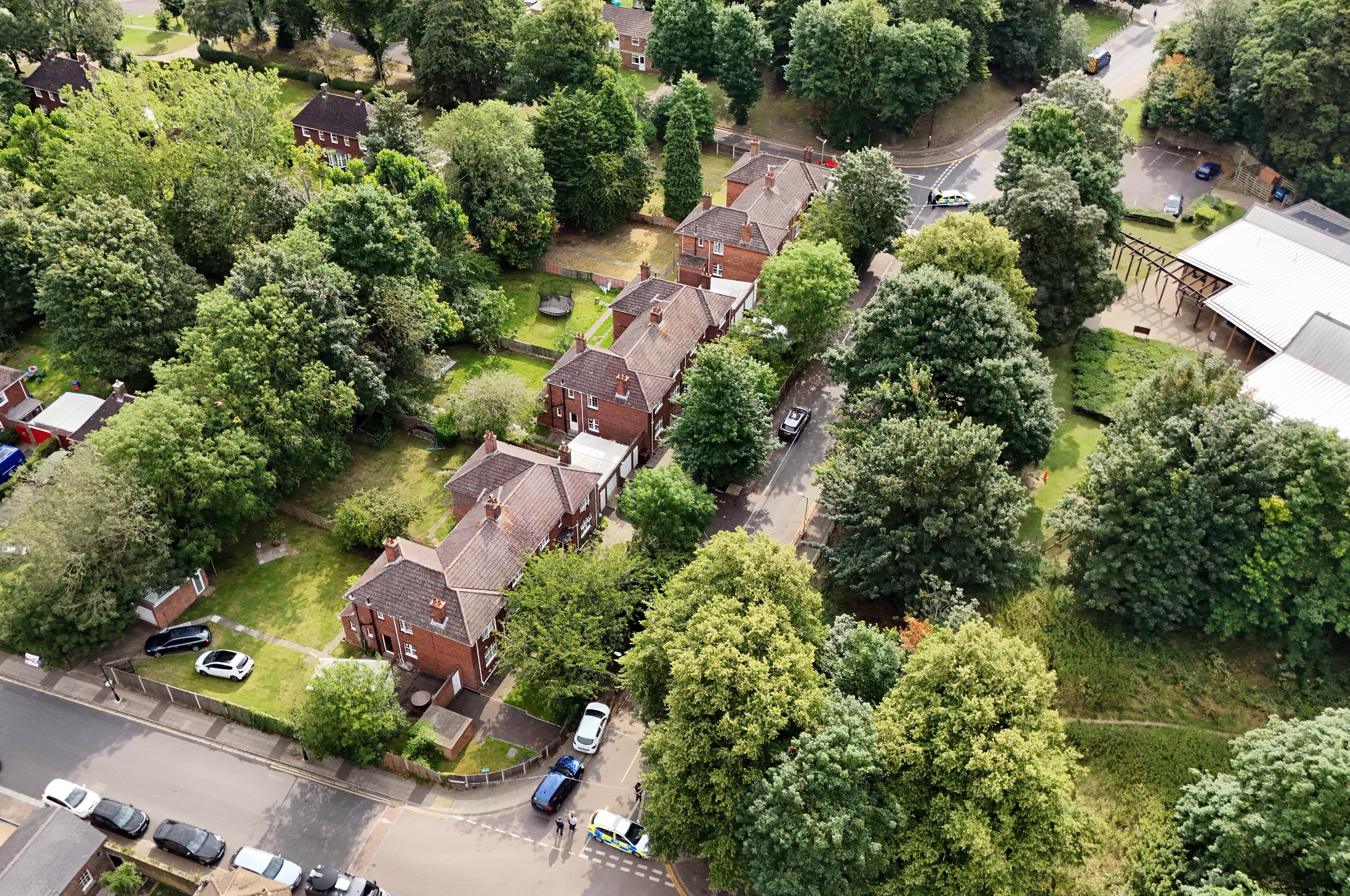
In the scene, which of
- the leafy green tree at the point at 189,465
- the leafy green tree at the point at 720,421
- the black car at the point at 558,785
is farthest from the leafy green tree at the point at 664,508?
the leafy green tree at the point at 189,465

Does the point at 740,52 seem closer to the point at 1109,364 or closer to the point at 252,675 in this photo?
the point at 1109,364


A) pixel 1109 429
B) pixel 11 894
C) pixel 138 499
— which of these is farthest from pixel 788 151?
pixel 11 894

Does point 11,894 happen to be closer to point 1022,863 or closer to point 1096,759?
point 1022,863

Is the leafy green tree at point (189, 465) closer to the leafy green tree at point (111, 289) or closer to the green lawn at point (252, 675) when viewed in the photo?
the green lawn at point (252, 675)

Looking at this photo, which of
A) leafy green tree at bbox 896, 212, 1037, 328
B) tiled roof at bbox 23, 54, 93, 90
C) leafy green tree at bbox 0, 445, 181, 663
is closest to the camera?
leafy green tree at bbox 0, 445, 181, 663

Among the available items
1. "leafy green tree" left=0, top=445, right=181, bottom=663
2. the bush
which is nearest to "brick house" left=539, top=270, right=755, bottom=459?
"leafy green tree" left=0, top=445, right=181, bottom=663

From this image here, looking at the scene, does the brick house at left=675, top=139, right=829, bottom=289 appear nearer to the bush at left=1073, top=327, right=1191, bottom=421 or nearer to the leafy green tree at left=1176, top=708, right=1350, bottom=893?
the bush at left=1073, top=327, right=1191, bottom=421
